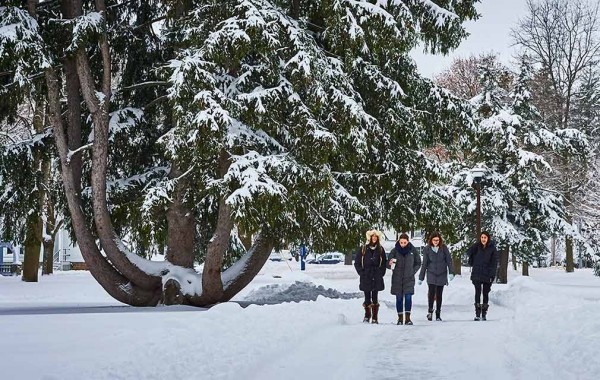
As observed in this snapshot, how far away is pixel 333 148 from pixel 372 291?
3185 mm

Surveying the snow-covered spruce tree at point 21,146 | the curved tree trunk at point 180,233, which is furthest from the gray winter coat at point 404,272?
the snow-covered spruce tree at point 21,146

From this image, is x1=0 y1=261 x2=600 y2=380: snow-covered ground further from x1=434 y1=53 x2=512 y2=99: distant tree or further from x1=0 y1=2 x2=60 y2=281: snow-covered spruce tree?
x1=434 y1=53 x2=512 y2=99: distant tree

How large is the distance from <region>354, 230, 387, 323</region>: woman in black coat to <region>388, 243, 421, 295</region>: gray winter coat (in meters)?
0.26

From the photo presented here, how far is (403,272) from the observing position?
47.0 ft

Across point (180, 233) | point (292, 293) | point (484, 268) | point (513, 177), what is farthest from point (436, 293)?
point (513, 177)

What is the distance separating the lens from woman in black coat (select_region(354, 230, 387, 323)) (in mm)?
14273

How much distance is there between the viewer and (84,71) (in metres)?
17.5

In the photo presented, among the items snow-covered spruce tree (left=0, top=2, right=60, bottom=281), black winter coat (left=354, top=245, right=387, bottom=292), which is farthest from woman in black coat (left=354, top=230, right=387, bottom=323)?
snow-covered spruce tree (left=0, top=2, right=60, bottom=281)

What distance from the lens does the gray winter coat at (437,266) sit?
14852 mm

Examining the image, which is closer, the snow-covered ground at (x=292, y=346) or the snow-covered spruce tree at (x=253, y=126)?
the snow-covered ground at (x=292, y=346)

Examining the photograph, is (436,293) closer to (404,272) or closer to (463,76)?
(404,272)

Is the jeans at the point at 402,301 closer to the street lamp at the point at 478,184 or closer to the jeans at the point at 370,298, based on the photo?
the jeans at the point at 370,298

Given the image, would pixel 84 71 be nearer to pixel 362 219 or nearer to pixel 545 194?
pixel 362 219

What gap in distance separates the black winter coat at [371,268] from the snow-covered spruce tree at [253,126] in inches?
75.8
